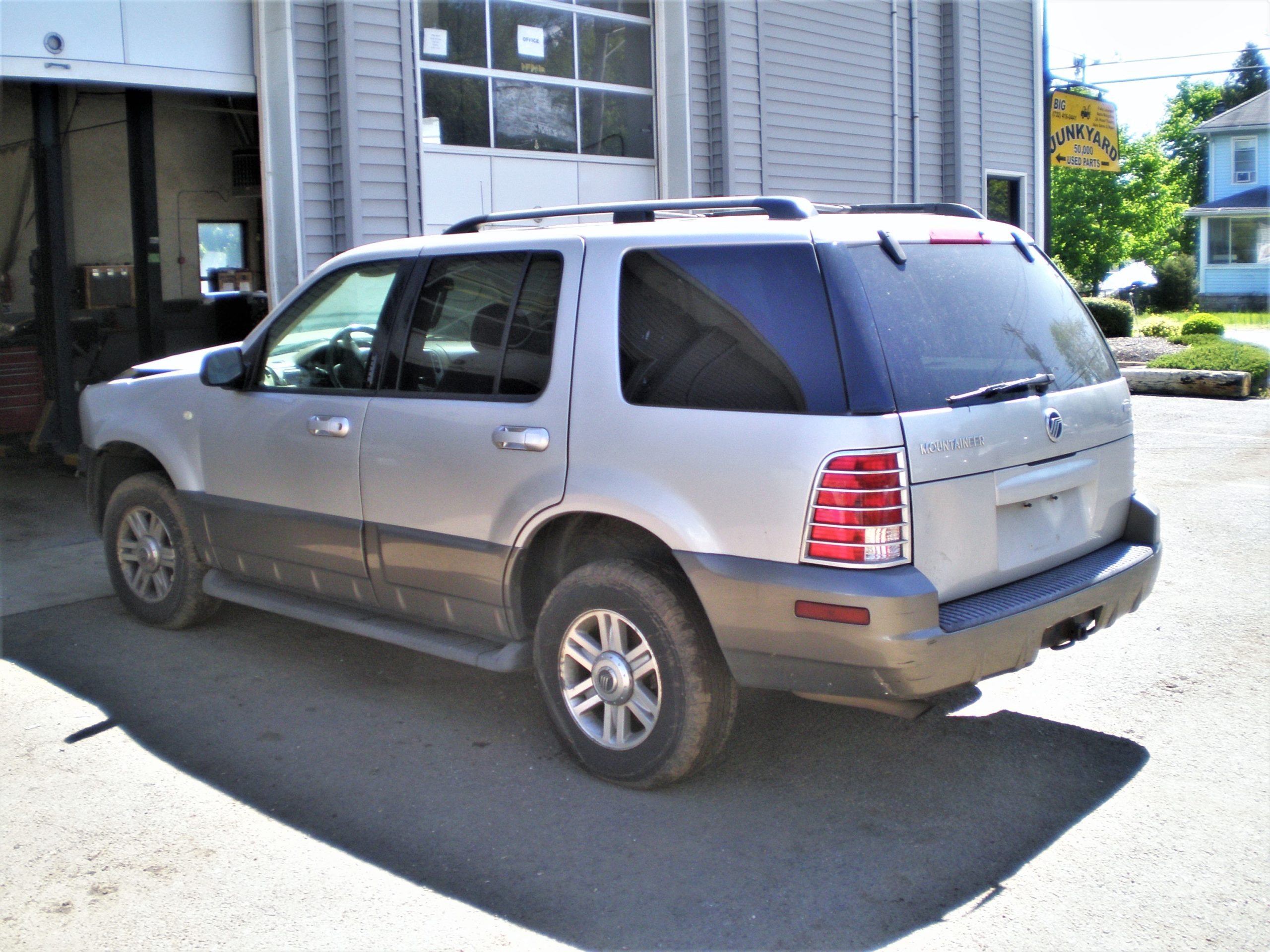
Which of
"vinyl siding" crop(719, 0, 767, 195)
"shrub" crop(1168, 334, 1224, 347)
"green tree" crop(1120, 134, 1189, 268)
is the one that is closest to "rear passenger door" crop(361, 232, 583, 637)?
"vinyl siding" crop(719, 0, 767, 195)

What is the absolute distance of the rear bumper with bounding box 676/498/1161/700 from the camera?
3.64 m

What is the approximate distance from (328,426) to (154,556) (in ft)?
5.25

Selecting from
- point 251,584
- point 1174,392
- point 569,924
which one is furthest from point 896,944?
point 1174,392

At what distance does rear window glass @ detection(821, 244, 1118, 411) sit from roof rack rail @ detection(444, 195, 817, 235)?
329 millimetres

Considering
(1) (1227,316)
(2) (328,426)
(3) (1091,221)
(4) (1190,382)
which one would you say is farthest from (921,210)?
(3) (1091,221)

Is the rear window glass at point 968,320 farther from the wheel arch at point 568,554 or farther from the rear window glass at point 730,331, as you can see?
the wheel arch at point 568,554

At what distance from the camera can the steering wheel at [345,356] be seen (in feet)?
16.9

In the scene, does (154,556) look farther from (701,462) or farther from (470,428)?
(701,462)

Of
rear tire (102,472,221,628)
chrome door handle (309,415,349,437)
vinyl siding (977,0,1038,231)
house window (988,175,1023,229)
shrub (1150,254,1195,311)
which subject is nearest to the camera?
chrome door handle (309,415,349,437)

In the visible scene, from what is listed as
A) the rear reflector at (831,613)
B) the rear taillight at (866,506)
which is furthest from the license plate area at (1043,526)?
the rear reflector at (831,613)

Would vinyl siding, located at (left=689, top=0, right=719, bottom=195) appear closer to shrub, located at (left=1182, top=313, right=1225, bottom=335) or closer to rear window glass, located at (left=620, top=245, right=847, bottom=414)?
rear window glass, located at (left=620, top=245, right=847, bottom=414)

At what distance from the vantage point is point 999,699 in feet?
16.8

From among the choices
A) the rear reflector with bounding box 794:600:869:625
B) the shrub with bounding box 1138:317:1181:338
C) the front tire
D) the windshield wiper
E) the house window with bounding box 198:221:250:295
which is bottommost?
the front tire

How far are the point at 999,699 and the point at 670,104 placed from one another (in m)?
9.18
